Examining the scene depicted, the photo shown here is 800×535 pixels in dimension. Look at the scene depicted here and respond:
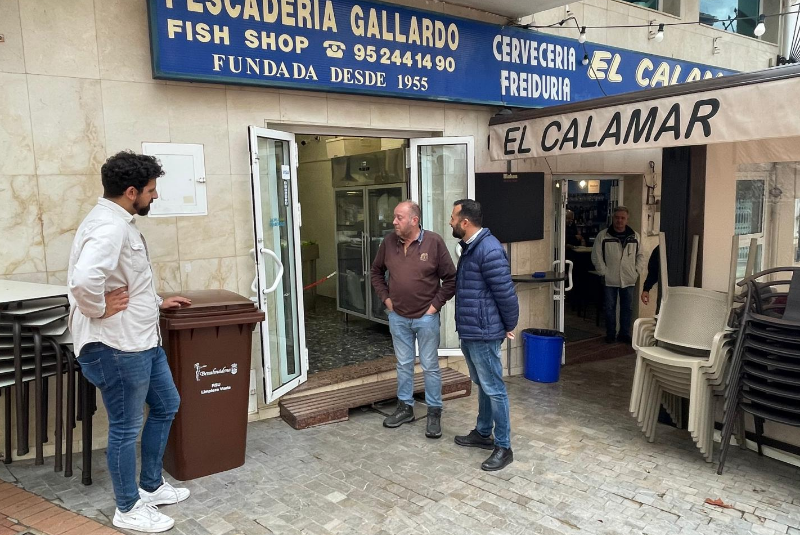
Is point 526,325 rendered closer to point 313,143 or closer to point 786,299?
point 786,299

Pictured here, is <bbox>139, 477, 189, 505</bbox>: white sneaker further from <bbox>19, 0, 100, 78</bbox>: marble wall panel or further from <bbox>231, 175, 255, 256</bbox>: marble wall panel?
<bbox>19, 0, 100, 78</bbox>: marble wall panel

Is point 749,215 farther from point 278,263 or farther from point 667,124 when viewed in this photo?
point 278,263

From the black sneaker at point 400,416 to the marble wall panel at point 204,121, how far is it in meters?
2.41

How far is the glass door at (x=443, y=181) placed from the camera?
5.66 m

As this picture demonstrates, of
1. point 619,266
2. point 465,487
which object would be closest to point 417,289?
point 465,487

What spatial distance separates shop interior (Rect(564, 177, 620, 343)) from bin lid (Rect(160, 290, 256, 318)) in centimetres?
599

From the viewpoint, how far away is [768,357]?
147 inches

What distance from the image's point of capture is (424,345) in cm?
463

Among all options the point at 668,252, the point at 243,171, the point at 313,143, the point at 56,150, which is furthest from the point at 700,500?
the point at 313,143

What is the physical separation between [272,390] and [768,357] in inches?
144

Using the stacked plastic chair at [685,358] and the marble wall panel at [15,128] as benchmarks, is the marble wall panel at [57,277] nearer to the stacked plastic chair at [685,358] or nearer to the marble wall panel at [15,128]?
the marble wall panel at [15,128]

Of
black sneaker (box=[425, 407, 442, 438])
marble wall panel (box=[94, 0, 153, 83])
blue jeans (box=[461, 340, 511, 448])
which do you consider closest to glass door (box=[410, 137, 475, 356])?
black sneaker (box=[425, 407, 442, 438])

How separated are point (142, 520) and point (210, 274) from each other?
1.93 metres

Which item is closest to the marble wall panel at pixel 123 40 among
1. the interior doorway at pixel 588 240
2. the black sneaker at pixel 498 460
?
the black sneaker at pixel 498 460
